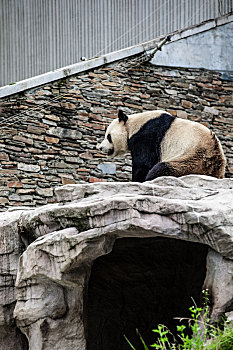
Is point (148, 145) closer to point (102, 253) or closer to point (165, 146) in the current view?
point (165, 146)

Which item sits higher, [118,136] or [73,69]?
[73,69]

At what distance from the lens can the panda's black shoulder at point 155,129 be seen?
7.00 meters

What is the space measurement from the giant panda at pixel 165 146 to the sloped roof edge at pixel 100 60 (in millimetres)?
2852

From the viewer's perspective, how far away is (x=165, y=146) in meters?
6.88

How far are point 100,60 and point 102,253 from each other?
6.98 m

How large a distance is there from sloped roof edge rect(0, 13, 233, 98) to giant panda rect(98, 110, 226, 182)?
9.36 feet

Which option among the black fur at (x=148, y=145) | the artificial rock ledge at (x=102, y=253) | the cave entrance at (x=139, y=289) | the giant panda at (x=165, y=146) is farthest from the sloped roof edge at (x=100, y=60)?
the cave entrance at (x=139, y=289)

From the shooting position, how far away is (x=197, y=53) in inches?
476

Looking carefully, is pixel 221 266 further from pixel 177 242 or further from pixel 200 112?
pixel 200 112

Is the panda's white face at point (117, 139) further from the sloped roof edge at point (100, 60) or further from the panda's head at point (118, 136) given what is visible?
the sloped roof edge at point (100, 60)

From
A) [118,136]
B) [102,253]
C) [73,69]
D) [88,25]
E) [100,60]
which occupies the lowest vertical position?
[102,253]

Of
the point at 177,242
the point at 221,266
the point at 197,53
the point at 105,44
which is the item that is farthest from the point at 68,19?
the point at 221,266

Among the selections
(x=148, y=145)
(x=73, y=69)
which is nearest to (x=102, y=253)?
(x=148, y=145)

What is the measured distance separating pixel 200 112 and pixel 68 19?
3.16m
